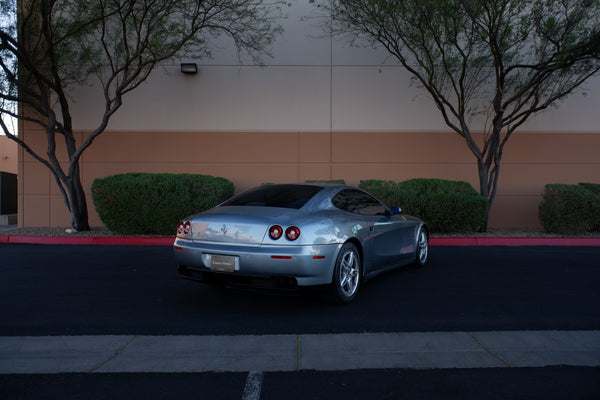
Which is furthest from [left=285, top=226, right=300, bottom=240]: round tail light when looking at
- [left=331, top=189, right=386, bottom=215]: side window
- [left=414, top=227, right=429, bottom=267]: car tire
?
[left=414, top=227, right=429, bottom=267]: car tire

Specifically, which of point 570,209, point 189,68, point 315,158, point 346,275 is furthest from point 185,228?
point 570,209

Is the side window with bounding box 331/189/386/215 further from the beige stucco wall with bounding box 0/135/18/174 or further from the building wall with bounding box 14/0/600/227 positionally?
the beige stucco wall with bounding box 0/135/18/174

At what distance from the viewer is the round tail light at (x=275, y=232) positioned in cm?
454

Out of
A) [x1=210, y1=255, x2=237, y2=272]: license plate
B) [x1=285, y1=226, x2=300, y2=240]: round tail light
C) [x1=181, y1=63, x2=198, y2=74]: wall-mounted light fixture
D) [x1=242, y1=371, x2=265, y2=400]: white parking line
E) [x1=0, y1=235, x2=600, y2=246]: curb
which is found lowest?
[x1=242, y1=371, x2=265, y2=400]: white parking line

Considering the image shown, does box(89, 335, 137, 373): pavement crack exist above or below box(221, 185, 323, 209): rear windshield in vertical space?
below

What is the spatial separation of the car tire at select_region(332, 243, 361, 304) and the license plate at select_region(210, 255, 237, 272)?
107 centimetres

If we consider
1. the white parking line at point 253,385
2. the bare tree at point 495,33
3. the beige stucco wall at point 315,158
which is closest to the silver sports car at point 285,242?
the white parking line at point 253,385

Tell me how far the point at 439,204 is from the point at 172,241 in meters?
6.32

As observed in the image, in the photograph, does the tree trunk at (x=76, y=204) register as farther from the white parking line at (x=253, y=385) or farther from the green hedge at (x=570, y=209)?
the green hedge at (x=570, y=209)

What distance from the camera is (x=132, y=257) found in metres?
8.30

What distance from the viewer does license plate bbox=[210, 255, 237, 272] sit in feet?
14.9

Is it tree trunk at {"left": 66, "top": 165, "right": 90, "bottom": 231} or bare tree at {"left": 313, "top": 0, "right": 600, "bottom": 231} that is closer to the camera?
bare tree at {"left": 313, "top": 0, "right": 600, "bottom": 231}

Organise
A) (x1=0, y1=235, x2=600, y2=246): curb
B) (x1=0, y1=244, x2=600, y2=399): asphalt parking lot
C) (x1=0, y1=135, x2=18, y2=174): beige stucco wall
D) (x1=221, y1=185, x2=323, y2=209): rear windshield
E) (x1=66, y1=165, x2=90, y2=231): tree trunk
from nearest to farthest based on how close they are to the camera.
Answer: (x1=0, y1=244, x2=600, y2=399): asphalt parking lot, (x1=221, y1=185, x2=323, y2=209): rear windshield, (x1=0, y1=235, x2=600, y2=246): curb, (x1=66, y1=165, x2=90, y2=231): tree trunk, (x1=0, y1=135, x2=18, y2=174): beige stucco wall

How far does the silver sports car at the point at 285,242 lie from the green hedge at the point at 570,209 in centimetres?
760
